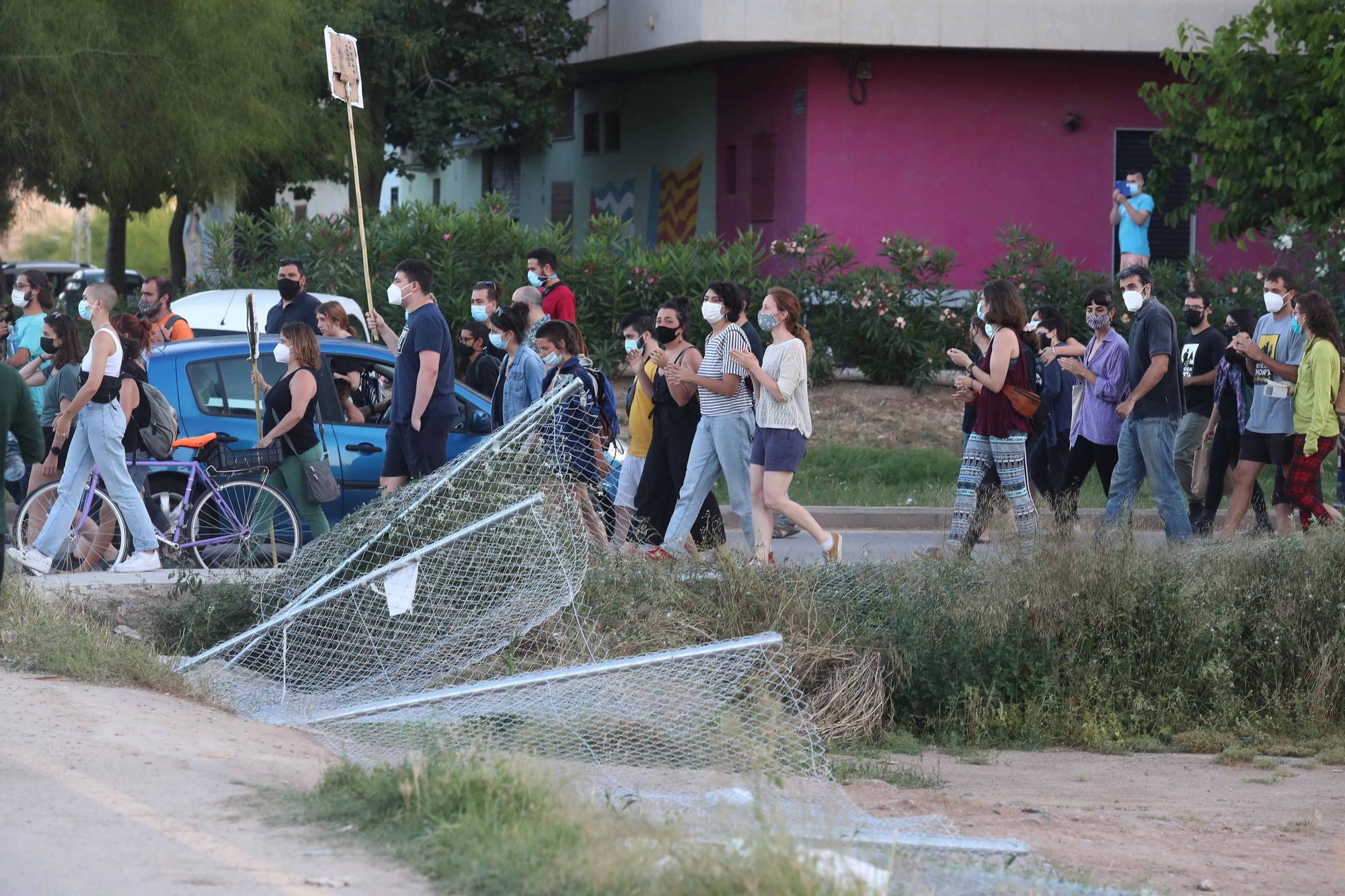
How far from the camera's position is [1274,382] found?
11047 millimetres

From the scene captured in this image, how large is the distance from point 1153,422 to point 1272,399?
1148mm

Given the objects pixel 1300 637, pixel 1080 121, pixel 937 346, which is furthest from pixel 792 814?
pixel 1080 121

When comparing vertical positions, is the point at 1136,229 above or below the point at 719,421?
above

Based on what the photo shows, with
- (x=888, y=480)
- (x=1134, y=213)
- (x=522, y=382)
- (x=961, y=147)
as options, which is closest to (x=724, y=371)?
(x=522, y=382)

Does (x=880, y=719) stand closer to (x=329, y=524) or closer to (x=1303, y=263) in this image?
(x=329, y=524)

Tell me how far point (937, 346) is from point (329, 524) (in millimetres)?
9995

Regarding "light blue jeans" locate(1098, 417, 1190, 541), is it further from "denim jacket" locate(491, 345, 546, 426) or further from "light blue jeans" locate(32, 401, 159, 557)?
"light blue jeans" locate(32, 401, 159, 557)

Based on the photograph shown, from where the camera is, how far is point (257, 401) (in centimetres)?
1041

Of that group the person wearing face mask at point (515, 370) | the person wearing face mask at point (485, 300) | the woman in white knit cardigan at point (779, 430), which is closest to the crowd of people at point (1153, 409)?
the woman in white knit cardigan at point (779, 430)

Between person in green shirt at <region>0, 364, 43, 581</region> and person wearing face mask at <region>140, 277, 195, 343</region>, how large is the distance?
14.8ft

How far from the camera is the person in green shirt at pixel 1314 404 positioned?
420 inches

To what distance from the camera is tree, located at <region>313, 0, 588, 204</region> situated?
2508 cm

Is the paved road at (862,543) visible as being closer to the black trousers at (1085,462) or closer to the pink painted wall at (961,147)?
the black trousers at (1085,462)

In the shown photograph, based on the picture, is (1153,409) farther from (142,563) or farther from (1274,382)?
(142,563)
